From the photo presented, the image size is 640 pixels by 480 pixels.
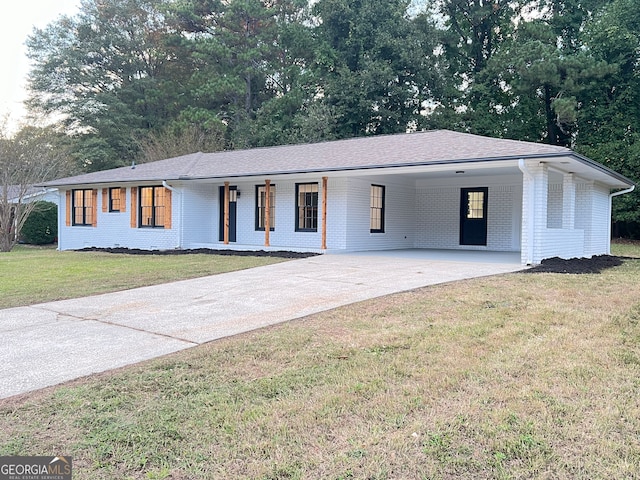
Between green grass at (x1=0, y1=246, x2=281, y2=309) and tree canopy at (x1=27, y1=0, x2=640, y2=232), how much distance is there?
1451 centimetres

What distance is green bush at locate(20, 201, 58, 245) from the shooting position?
82.9 ft

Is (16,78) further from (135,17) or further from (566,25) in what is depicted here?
(566,25)

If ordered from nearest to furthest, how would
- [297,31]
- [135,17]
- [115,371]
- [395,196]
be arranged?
[115,371]
[395,196]
[297,31]
[135,17]

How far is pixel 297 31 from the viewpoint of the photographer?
30906 mm

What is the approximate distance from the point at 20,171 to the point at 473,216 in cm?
1901

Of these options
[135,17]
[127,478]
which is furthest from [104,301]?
[135,17]

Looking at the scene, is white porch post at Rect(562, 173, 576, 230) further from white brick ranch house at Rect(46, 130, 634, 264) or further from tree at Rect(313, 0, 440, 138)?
tree at Rect(313, 0, 440, 138)

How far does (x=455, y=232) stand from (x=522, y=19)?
17554 mm

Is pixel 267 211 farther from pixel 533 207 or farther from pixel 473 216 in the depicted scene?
pixel 533 207

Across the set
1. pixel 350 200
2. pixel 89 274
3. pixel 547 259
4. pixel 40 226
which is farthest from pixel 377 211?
pixel 40 226

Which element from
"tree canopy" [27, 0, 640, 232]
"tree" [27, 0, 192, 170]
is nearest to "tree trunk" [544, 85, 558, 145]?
"tree canopy" [27, 0, 640, 232]

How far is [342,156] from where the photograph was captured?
15.5 m

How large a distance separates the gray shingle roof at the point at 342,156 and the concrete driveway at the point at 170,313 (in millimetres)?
2694

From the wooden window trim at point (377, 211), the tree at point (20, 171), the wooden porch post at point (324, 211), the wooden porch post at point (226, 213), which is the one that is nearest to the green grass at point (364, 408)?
the wooden porch post at point (324, 211)
